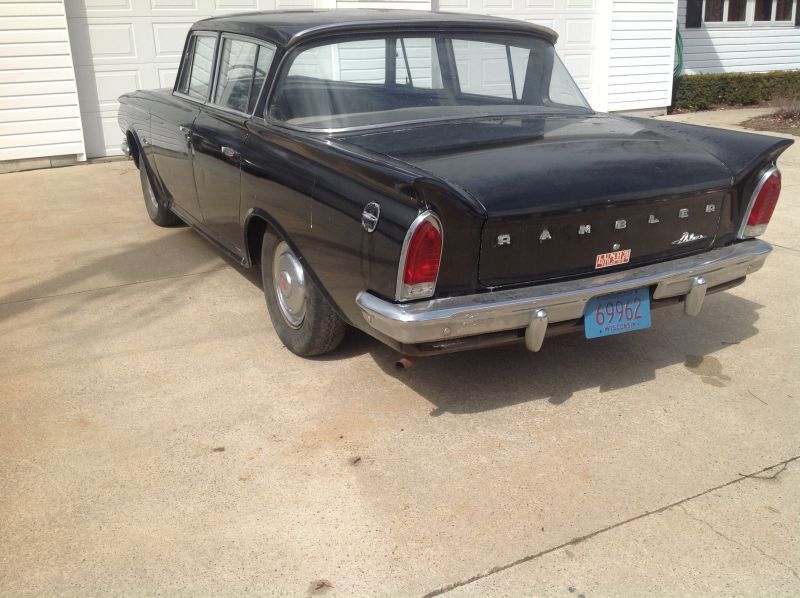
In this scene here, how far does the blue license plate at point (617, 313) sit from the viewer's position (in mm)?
3373

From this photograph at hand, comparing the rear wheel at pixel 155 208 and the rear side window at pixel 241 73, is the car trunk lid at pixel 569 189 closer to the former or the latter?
the rear side window at pixel 241 73

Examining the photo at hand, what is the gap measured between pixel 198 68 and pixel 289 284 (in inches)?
81.3

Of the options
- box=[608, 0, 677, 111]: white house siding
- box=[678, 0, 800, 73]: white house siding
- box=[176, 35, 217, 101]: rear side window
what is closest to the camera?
box=[176, 35, 217, 101]: rear side window

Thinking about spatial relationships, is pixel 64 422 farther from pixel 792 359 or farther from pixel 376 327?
pixel 792 359

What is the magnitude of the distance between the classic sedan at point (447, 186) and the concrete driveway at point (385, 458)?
427 mm

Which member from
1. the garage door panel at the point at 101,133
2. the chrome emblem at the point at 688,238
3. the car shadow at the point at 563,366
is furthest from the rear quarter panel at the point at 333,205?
the garage door panel at the point at 101,133

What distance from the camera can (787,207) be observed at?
23.4ft

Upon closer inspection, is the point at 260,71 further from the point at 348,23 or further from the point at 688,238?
the point at 688,238

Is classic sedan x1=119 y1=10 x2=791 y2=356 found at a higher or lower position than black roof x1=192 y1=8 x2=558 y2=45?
lower

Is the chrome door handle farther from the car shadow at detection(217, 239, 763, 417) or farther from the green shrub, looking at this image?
the green shrub

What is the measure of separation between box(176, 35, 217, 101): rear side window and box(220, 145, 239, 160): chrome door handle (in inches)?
28.7

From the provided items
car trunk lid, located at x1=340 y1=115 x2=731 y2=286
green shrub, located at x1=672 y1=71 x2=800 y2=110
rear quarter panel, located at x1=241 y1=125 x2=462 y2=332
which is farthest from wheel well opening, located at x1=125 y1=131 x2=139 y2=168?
green shrub, located at x1=672 y1=71 x2=800 y2=110

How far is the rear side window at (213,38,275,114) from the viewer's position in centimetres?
420

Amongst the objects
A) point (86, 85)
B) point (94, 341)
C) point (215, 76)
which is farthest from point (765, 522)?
point (86, 85)
